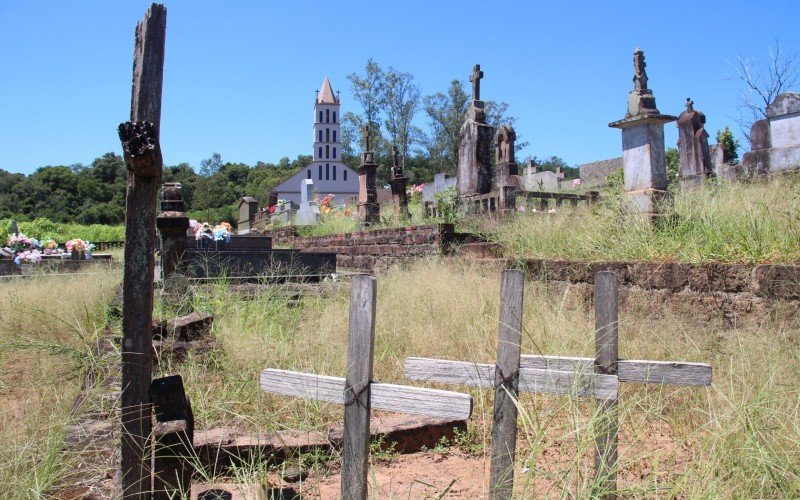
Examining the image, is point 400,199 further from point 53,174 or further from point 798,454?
point 53,174

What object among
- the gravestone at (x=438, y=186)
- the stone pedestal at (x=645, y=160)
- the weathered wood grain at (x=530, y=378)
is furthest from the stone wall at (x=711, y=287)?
the gravestone at (x=438, y=186)

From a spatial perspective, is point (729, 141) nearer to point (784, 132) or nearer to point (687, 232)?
point (784, 132)

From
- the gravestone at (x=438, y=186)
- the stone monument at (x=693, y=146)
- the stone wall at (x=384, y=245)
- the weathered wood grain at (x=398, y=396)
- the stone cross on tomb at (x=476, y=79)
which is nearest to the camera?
the weathered wood grain at (x=398, y=396)

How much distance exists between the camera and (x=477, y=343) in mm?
4480

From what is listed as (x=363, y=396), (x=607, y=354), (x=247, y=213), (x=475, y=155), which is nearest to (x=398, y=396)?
(x=363, y=396)

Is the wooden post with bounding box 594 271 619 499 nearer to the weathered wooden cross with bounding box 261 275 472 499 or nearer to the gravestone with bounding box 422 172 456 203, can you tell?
the weathered wooden cross with bounding box 261 275 472 499

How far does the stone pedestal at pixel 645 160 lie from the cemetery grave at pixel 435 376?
3 centimetres

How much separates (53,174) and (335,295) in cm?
7558

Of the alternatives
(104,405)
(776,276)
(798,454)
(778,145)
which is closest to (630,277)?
(776,276)

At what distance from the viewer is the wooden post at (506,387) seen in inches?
91.0

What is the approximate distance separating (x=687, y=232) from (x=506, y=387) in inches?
172

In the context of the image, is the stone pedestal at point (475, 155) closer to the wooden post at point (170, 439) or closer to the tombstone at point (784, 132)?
the tombstone at point (784, 132)

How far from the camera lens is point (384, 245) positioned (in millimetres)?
11898

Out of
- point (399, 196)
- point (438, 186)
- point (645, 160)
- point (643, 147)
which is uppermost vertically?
point (438, 186)
